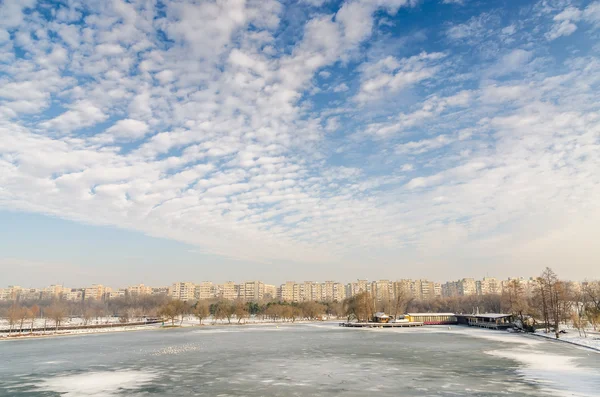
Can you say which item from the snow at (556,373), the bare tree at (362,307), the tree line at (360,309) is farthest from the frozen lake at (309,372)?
the bare tree at (362,307)

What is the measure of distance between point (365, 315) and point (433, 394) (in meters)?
95.5

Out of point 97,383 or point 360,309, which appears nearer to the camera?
point 97,383

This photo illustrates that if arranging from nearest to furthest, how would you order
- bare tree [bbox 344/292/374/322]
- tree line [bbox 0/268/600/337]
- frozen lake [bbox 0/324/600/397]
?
A: 1. frozen lake [bbox 0/324/600/397]
2. tree line [bbox 0/268/600/337]
3. bare tree [bbox 344/292/374/322]

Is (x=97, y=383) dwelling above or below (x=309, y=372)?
above

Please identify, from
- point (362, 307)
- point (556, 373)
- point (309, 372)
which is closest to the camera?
point (556, 373)

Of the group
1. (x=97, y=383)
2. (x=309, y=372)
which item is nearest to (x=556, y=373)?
(x=309, y=372)

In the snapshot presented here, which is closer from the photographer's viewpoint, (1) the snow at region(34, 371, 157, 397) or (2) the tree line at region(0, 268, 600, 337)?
(1) the snow at region(34, 371, 157, 397)

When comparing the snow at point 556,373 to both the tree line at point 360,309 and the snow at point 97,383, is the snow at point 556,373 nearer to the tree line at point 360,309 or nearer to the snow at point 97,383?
the snow at point 97,383

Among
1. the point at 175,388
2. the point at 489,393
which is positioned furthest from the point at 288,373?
the point at 489,393

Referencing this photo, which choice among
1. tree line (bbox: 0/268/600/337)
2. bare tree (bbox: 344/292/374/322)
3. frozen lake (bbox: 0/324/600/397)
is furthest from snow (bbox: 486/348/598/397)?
bare tree (bbox: 344/292/374/322)

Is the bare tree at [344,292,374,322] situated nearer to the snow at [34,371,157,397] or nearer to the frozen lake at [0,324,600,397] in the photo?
the frozen lake at [0,324,600,397]

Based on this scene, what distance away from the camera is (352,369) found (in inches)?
1335

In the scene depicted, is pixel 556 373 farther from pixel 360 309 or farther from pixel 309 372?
pixel 360 309

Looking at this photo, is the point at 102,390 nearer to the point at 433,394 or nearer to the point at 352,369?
the point at 352,369
